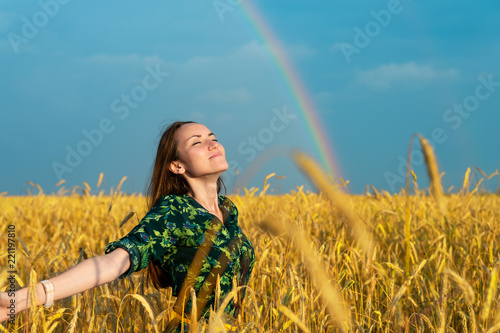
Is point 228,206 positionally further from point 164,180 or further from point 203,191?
point 164,180

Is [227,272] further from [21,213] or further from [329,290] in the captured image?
[21,213]

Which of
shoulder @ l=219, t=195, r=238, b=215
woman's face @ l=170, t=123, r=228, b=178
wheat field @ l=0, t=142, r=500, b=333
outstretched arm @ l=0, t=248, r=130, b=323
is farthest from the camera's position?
shoulder @ l=219, t=195, r=238, b=215

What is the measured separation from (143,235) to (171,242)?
175mm

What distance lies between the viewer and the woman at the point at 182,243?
1.40m

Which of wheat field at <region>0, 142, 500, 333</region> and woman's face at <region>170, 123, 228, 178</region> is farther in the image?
woman's face at <region>170, 123, 228, 178</region>

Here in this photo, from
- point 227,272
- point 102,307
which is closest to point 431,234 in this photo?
point 227,272

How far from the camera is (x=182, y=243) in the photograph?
1.86m

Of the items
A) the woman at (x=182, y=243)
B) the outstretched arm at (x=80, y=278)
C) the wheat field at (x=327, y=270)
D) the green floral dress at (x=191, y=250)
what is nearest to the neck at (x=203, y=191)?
the woman at (x=182, y=243)

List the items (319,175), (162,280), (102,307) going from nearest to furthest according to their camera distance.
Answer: (319,175)
(162,280)
(102,307)

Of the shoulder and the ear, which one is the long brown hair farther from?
the shoulder

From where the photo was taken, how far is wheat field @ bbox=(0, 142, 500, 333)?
1.38 m

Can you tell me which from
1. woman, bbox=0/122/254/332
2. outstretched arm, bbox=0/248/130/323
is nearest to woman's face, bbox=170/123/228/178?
woman, bbox=0/122/254/332

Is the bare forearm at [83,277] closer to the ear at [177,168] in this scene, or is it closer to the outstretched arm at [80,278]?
the outstretched arm at [80,278]

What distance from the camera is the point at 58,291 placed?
4.30 ft
